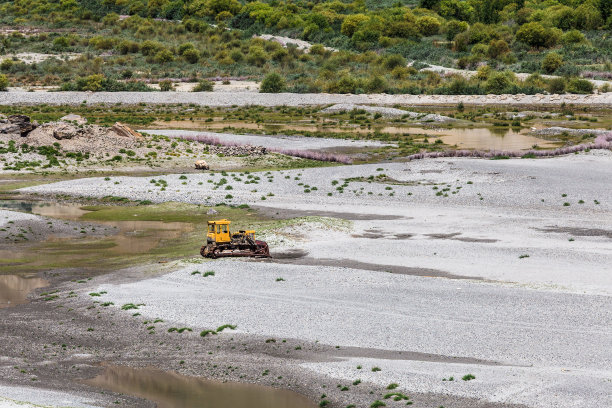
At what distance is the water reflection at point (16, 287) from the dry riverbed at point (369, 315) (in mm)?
518

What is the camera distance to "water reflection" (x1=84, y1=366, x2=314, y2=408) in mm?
19016

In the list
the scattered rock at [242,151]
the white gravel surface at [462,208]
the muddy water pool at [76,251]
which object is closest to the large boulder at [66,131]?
the scattered rock at [242,151]

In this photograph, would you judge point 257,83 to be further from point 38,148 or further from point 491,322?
point 491,322

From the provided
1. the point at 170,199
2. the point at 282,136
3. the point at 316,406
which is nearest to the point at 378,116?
the point at 282,136

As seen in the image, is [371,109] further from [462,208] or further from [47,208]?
[47,208]

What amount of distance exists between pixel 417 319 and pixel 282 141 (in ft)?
134

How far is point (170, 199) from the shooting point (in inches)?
1710

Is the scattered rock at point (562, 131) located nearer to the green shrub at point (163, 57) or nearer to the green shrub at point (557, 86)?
the green shrub at point (557, 86)

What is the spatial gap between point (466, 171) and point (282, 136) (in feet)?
72.7

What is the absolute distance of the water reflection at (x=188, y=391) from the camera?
19.0 meters

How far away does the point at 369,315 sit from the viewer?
23953 mm

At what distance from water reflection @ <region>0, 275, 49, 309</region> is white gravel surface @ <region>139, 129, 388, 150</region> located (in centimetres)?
3248

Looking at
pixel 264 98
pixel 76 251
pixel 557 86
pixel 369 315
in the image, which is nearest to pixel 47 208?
pixel 76 251

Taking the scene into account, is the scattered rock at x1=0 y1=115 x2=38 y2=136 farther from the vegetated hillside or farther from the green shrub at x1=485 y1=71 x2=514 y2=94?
the green shrub at x1=485 y1=71 x2=514 y2=94
